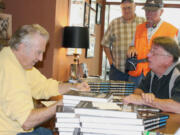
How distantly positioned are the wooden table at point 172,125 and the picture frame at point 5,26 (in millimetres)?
1890

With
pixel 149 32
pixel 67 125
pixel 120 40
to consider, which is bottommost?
pixel 67 125

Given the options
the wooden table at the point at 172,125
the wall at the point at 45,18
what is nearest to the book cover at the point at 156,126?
the wooden table at the point at 172,125

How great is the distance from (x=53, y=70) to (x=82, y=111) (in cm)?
209

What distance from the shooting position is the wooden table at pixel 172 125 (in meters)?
1.46

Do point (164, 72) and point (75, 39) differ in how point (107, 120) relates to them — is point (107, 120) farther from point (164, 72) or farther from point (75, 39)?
point (75, 39)

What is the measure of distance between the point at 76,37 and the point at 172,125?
1884mm

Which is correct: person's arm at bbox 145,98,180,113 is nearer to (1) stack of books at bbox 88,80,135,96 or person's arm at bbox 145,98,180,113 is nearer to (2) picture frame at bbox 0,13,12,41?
(1) stack of books at bbox 88,80,135,96

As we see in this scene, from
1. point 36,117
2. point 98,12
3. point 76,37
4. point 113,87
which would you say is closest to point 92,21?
→ point 98,12

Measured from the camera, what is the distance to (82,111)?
118 cm

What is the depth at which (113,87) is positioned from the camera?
235cm

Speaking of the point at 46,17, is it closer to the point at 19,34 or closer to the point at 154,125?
the point at 19,34

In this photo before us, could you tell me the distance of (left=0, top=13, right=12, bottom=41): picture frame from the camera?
2819 millimetres


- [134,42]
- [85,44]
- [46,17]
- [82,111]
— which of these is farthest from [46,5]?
[82,111]

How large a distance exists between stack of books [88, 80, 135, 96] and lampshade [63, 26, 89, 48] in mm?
1005
